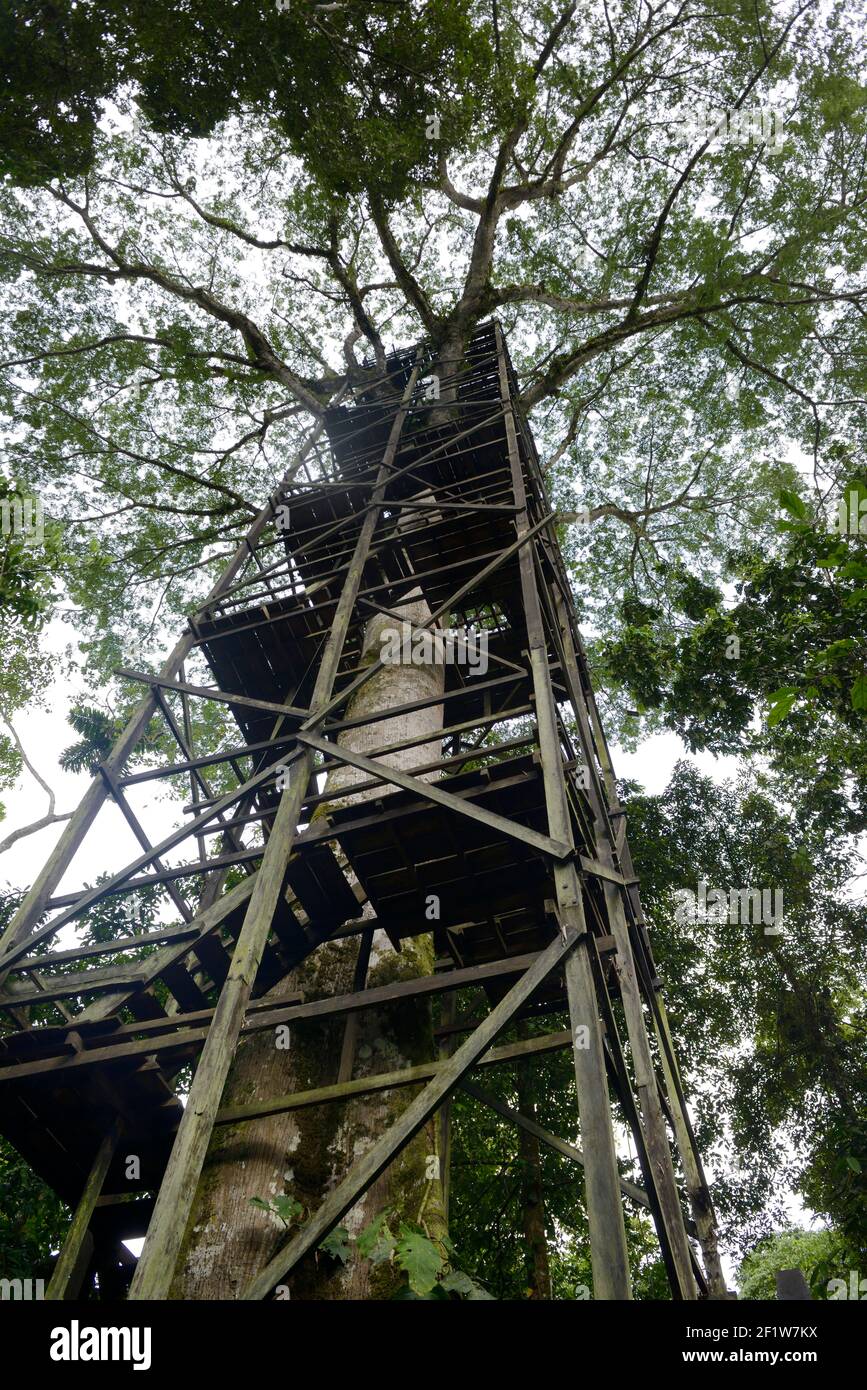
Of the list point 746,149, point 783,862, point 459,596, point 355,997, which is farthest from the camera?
point 746,149

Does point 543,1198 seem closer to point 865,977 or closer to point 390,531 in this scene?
point 865,977

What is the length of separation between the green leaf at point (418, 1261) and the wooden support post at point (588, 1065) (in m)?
0.68

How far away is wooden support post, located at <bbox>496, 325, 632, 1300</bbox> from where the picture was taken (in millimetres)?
3180

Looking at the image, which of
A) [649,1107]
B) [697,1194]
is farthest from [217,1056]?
[697,1194]

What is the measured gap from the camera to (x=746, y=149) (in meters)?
15.1

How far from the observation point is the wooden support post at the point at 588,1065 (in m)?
3.18

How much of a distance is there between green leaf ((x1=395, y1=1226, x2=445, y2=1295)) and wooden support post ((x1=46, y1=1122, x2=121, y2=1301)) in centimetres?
274

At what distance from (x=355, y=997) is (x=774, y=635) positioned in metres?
6.42

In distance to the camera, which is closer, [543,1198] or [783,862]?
[543,1198]

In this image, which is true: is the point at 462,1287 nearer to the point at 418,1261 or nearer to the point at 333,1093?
the point at 418,1261

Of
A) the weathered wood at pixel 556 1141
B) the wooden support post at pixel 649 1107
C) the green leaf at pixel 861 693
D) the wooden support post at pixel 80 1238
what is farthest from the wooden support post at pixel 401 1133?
the wooden support post at pixel 80 1238

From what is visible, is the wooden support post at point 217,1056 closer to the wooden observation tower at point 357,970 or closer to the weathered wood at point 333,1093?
the wooden observation tower at point 357,970

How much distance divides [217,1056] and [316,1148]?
121cm
